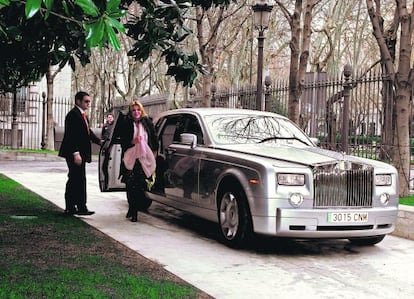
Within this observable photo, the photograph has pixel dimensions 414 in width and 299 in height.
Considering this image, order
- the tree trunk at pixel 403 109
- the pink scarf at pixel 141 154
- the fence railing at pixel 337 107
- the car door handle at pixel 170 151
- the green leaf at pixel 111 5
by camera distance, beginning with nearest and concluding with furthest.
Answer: the green leaf at pixel 111 5 < the pink scarf at pixel 141 154 < the car door handle at pixel 170 151 < the tree trunk at pixel 403 109 < the fence railing at pixel 337 107

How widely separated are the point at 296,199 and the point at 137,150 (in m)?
3.03

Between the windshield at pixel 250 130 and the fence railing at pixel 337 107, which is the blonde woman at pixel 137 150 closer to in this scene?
the windshield at pixel 250 130

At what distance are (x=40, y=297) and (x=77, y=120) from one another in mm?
4749

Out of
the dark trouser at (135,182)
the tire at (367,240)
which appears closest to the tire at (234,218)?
the tire at (367,240)

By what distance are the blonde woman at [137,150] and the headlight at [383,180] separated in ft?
11.2

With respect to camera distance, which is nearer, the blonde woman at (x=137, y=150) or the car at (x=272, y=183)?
the car at (x=272, y=183)

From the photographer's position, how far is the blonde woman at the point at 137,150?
9.01m

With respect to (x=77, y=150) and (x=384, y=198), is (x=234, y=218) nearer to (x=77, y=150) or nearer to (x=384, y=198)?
(x=384, y=198)

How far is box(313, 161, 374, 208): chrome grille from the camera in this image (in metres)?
7.07

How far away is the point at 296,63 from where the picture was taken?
13742 mm

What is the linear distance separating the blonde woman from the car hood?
1.44 m

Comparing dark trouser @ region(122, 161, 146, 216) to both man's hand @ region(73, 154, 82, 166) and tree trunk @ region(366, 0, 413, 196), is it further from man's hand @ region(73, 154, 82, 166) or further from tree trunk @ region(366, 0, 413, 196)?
tree trunk @ region(366, 0, 413, 196)

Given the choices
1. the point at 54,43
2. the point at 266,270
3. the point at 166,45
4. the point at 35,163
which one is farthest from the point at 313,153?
the point at 35,163

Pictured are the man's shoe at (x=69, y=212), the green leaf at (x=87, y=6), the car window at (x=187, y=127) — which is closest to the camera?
the green leaf at (x=87, y=6)
